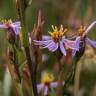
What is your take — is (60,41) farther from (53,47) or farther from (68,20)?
(68,20)

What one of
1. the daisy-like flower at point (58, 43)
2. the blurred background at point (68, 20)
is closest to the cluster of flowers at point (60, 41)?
the daisy-like flower at point (58, 43)

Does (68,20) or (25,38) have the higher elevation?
(25,38)

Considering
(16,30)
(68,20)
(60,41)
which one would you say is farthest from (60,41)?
(68,20)

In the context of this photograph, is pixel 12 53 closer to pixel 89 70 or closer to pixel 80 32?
pixel 80 32

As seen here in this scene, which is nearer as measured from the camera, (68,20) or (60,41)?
(60,41)

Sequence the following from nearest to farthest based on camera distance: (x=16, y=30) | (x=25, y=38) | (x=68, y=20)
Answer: (x=25, y=38) < (x=16, y=30) < (x=68, y=20)

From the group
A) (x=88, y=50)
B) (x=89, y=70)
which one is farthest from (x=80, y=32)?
(x=89, y=70)

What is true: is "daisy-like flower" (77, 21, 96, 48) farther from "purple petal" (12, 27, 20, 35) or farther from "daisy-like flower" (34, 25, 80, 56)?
"purple petal" (12, 27, 20, 35)

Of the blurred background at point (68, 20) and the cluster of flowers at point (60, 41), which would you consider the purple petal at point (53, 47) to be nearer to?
the cluster of flowers at point (60, 41)

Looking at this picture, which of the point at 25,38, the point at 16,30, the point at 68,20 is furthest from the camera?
the point at 68,20
